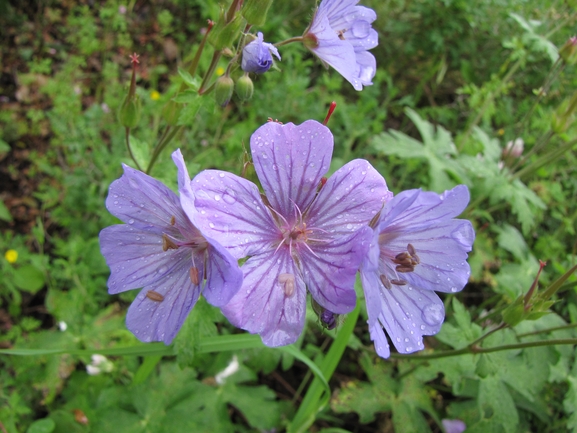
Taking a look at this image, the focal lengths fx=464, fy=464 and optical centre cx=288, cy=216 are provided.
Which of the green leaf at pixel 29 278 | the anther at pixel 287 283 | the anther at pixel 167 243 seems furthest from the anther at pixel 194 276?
the green leaf at pixel 29 278

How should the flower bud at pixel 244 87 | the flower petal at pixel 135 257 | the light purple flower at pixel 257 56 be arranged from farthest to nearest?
the flower bud at pixel 244 87 < the light purple flower at pixel 257 56 < the flower petal at pixel 135 257

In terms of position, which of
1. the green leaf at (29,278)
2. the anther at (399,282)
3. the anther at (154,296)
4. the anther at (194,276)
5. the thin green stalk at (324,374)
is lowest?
the green leaf at (29,278)

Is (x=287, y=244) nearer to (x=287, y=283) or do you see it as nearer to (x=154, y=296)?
(x=287, y=283)

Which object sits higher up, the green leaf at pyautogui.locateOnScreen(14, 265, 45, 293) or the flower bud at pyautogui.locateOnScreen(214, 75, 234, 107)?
the flower bud at pyautogui.locateOnScreen(214, 75, 234, 107)

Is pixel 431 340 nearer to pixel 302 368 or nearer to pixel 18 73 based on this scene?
pixel 302 368

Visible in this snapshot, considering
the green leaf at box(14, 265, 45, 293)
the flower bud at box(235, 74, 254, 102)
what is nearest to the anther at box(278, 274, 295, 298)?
the flower bud at box(235, 74, 254, 102)

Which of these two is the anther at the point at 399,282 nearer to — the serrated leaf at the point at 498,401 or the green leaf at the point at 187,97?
the green leaf at the point at 187,97

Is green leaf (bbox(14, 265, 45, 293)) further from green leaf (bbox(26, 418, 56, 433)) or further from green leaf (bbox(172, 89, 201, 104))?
green leaf (bbox(172, 89, 201, 104))
